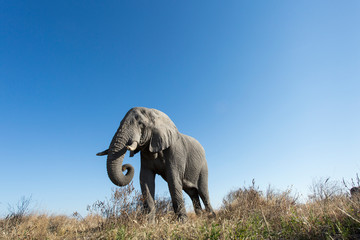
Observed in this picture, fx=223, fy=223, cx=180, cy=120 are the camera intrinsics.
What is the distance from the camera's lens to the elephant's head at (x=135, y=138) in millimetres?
6125

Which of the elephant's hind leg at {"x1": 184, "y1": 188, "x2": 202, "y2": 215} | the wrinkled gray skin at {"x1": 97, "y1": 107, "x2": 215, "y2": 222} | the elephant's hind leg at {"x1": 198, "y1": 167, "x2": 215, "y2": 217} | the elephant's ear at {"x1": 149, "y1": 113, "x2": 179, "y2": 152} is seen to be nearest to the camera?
the wrinkled gray skin at {"x1": 97, "y1": 107, "x2": 215, "y2": 222}

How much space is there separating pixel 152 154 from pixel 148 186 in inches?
37.2

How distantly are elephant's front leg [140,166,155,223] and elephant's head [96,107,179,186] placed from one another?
37cm

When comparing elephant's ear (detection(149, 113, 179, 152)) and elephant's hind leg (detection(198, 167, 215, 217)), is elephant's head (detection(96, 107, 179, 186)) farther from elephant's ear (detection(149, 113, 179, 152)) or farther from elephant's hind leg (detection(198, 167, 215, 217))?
elephant's hind leg (detection(198, 167, 215, 217))

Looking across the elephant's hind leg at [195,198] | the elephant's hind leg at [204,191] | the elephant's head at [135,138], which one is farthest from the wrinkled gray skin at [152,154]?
the elephant's hind leg at [195,198]

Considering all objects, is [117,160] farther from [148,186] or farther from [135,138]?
[148,186]

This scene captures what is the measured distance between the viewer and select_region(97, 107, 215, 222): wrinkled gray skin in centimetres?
623

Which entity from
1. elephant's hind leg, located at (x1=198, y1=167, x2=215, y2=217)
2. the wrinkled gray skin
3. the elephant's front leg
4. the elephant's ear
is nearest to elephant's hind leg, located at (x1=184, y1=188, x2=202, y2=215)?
elephant's hind leg, located at (x1=198, y1=167, x2=215, y2=217)

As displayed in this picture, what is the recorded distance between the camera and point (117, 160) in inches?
242

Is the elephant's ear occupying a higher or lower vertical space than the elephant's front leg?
higher

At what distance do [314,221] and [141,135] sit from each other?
15.3ft

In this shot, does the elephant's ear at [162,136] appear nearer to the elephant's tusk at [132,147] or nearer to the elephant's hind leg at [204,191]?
the elephant's tusk at [132,147]

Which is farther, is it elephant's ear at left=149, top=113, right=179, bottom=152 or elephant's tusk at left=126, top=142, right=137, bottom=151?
elephant's ear at left=149, top=113, right=179, bottom=152

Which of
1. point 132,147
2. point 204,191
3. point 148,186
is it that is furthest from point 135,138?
point 204,191
